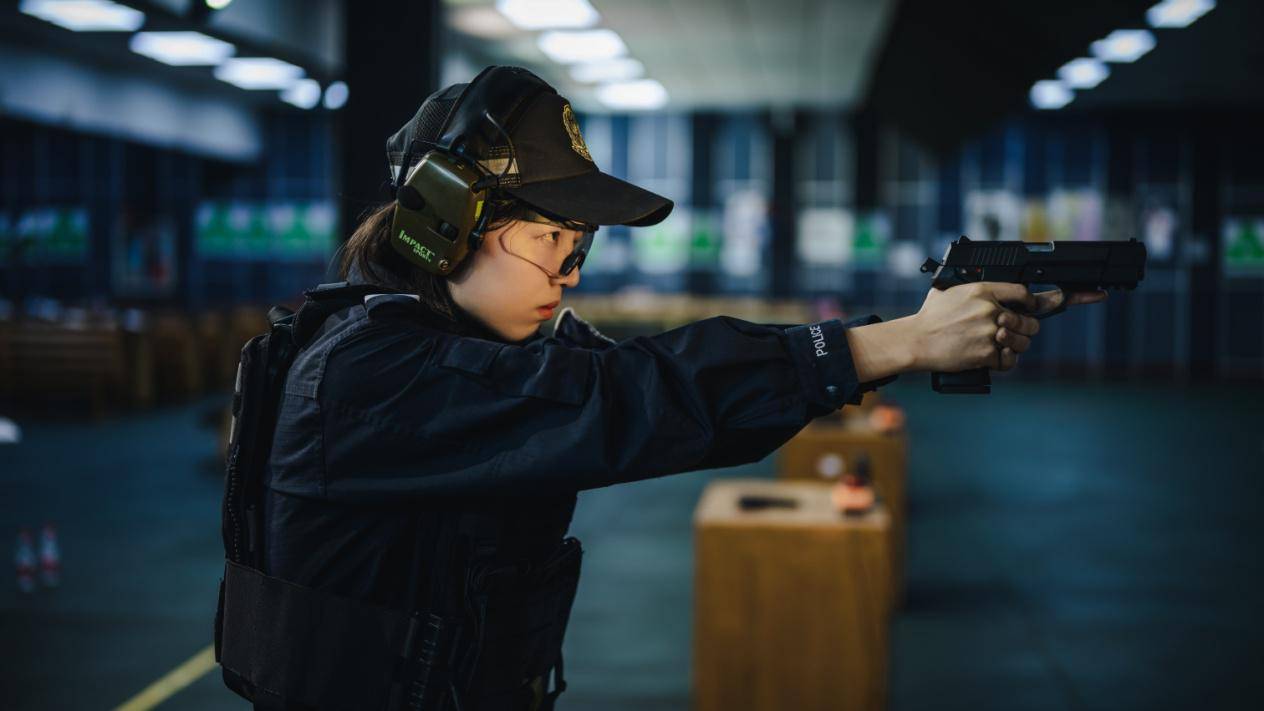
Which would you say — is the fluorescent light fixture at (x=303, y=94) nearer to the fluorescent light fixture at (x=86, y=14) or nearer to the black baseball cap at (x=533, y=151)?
the fluorescent light fixture at (x=86, y=14)

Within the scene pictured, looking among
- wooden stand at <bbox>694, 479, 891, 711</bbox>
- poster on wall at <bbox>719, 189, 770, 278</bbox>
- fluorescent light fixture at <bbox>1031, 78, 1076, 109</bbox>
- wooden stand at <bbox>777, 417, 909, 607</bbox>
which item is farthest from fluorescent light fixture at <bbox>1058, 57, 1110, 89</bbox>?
wooden stand at <bbox>694, 479, 891, 711</bbox>

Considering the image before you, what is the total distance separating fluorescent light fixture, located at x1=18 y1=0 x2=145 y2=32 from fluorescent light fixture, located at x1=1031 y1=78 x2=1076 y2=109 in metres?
10.1

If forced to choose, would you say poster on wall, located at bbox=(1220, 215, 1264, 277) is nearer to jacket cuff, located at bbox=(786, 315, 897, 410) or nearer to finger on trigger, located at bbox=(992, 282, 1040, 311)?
finger on trigger, located at bbox=(992, 282, 1040, 311)

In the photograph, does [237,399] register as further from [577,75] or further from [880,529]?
[577,75]

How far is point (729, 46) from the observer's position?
11.8 m

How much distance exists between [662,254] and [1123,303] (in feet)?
23.1

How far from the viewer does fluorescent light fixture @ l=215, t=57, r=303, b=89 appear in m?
11.6

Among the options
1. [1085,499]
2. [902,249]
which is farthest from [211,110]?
[1085,499]

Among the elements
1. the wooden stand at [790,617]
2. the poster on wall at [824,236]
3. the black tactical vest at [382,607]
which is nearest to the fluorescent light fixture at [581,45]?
the poster on wall at [824,236]

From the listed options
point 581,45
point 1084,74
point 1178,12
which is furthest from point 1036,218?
point 581,45

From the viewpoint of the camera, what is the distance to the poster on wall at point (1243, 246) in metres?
Result: 15.6

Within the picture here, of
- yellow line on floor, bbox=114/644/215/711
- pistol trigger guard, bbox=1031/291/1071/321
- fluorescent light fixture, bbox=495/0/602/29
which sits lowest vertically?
yellow line on floor, bbox=114/644/215/711

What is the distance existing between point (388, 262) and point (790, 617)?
2.14m

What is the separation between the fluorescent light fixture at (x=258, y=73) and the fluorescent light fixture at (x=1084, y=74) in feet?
27.8
